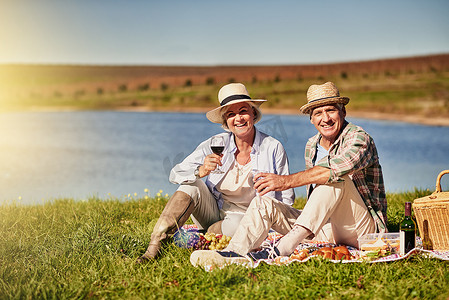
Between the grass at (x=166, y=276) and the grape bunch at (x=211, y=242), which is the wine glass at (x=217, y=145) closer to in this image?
the grape bunch at (x=211, y=242)

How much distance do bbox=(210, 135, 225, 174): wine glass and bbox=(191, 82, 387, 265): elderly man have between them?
42cm

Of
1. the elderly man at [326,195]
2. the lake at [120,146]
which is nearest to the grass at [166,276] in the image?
the elderly man at [326,195]

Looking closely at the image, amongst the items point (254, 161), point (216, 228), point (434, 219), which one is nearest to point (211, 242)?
point (216, 228)

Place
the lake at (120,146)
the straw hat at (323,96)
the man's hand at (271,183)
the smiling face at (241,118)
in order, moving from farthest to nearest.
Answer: the lake at (120,146)
the smiling face at (241,118)
the straw hat at (323,96)
the man's hand at (271,183)

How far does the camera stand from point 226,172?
5312mm

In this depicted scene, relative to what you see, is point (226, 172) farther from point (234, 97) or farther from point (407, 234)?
point (407, 234)

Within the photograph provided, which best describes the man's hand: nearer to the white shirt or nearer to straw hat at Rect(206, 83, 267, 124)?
the white shirt

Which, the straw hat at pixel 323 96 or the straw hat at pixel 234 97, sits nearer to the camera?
the straw hat at pixel 323 96

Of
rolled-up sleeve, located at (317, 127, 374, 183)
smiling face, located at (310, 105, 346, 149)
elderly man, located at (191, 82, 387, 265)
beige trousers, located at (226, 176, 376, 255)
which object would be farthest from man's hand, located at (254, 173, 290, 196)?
smiling face, located at (310, 105, 346, 149)

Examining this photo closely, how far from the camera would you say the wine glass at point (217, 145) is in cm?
476

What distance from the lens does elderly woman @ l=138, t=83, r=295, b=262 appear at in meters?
4.93

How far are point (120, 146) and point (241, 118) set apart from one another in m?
26.7

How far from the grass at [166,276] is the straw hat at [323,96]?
144 centimetres

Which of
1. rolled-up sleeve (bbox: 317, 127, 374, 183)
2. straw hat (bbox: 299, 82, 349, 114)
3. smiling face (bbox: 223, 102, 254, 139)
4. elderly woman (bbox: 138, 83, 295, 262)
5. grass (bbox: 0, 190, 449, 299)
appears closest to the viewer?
grass (bbox: 0, 190, 449, 299)
